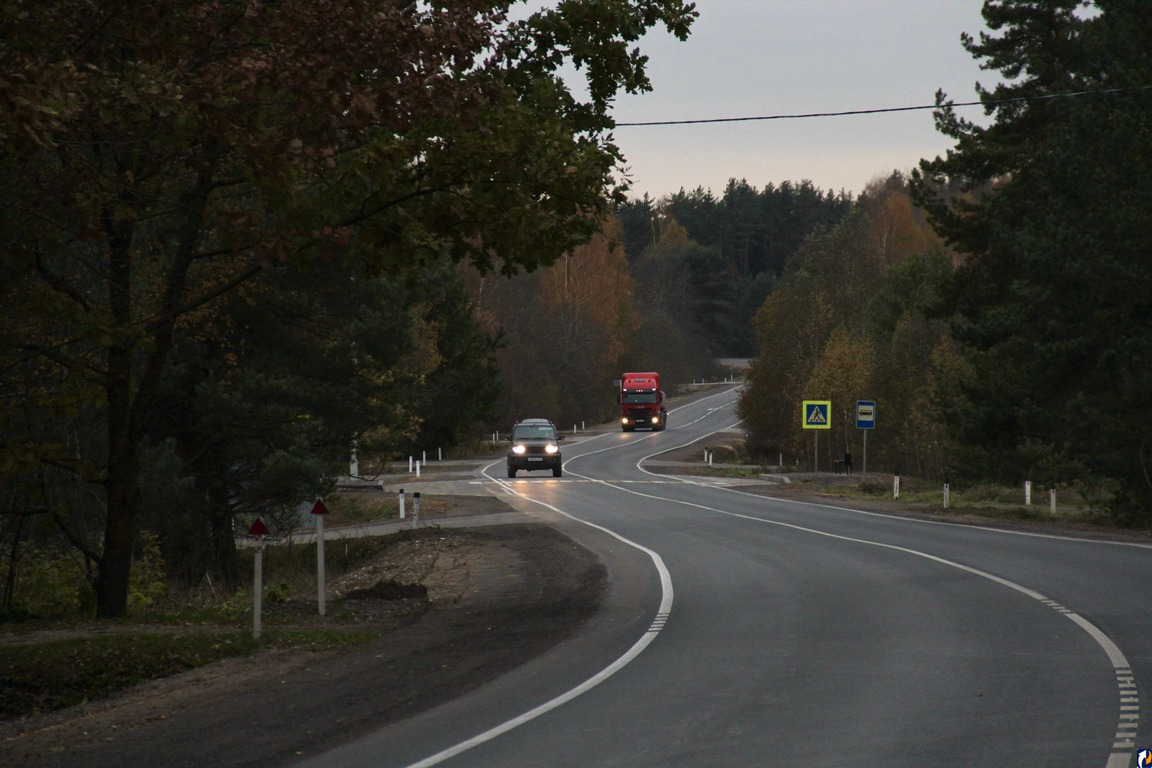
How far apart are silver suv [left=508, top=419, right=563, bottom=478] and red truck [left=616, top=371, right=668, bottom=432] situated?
36939 millimetres

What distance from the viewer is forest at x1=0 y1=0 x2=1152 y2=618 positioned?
422 inches

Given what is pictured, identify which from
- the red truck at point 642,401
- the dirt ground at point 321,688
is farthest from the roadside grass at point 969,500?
the red truck at point 642,401

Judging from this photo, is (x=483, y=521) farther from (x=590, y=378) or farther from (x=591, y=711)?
(x=590, y=378)

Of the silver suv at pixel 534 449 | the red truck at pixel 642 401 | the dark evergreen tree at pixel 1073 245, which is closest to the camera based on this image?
the dark evergreen tree at pixel 1073 245

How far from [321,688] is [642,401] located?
79.8 meters

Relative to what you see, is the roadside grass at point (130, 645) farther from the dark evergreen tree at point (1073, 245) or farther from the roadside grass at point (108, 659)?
the dark evergreen tree at point (1073, 245)

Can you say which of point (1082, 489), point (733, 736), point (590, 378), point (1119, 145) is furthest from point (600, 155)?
point (590, 378)

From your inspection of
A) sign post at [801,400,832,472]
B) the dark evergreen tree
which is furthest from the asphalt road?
sign post at [801,400,832,472]

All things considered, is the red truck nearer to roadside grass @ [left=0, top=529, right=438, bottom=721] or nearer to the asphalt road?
the asphalt road

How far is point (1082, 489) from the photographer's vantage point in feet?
110

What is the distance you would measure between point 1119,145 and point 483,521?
653 inches

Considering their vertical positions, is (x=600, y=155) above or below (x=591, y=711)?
above

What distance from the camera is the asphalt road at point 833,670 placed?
7.61 m

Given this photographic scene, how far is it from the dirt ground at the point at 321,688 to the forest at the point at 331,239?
2.85 meters
